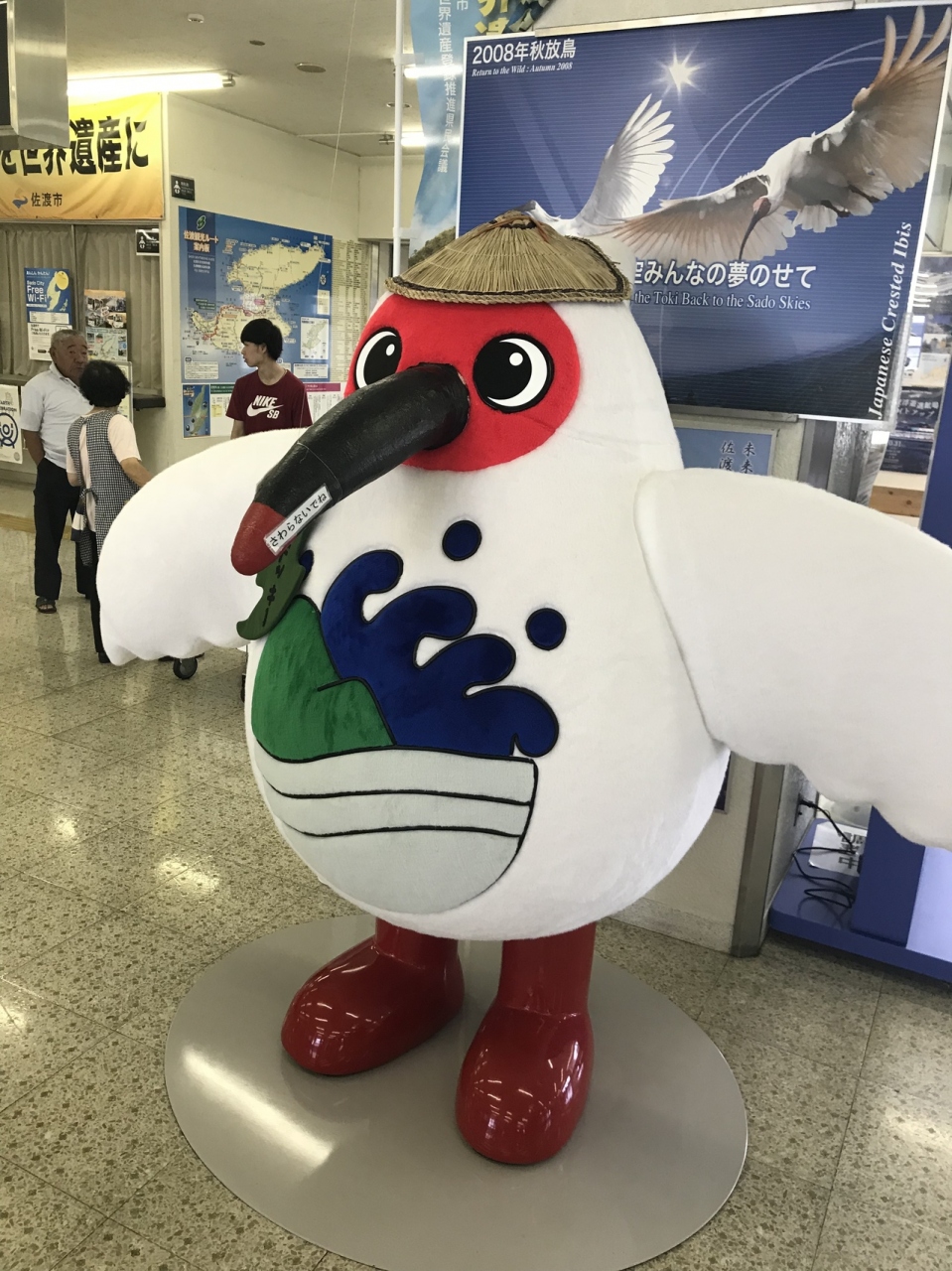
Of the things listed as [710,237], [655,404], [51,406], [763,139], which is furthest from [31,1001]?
[51,406]

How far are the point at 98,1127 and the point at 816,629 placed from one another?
1.57 m

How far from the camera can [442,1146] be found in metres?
1.82

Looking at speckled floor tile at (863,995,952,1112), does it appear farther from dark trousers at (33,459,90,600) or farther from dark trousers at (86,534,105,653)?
dark trousers at (33,459,90,600)

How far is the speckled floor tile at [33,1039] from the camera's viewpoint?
6.46 feet

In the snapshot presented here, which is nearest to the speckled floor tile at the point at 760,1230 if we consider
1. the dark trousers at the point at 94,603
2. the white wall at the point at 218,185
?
the dark trousers at the point at 94,603

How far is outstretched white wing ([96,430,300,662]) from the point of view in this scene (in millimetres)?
1778

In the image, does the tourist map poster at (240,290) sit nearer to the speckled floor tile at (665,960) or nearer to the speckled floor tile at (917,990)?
the speckled floor tile at (665,960)

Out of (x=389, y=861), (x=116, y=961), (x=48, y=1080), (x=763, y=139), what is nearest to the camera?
(x=389, y=861)

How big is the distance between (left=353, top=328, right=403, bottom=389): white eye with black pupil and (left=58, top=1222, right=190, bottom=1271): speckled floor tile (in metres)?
1.41

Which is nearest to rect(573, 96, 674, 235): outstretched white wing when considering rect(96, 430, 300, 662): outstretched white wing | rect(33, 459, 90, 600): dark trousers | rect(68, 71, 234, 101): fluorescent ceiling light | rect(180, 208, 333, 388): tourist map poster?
rect(96, 430, 300, 662): outstretched white wing

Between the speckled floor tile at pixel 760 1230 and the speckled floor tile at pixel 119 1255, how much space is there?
785mm

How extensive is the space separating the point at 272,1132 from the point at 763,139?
2264 mm

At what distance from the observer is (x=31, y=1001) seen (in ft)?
7.20

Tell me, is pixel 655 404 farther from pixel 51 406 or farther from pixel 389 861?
pixel 51 406
